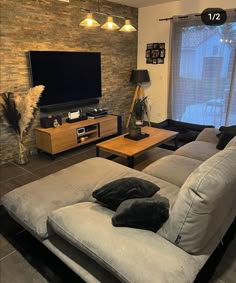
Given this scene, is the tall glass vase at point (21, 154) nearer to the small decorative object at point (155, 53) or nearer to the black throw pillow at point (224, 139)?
the black throw pillow at point (224, 139)

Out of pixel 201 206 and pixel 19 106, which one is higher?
pixel 19 106

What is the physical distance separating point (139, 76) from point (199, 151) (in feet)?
9.50

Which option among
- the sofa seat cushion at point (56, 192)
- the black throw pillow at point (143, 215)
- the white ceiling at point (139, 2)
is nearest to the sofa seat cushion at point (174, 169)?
the sofa seat cushion at point (56, 192)

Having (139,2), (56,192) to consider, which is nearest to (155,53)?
(139,2)

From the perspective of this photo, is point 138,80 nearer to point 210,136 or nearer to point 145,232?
point 210,136

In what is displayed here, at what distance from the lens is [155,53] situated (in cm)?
529

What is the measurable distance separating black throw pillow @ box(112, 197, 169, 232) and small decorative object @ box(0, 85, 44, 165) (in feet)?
8.45

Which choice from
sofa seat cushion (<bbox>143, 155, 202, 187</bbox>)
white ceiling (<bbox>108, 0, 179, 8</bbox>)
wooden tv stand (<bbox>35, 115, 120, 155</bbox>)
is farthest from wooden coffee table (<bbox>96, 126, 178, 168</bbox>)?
white ceiling (<bbox>108, 0, 179, 8</bbox>)

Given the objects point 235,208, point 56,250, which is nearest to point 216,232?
point 235,208

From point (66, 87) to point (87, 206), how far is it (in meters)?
2.93

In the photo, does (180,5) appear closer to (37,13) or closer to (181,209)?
(37,13)

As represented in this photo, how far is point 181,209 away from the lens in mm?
1277

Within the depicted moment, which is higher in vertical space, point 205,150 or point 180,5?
point 180,5

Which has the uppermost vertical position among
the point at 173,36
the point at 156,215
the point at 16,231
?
the point at 173,36
